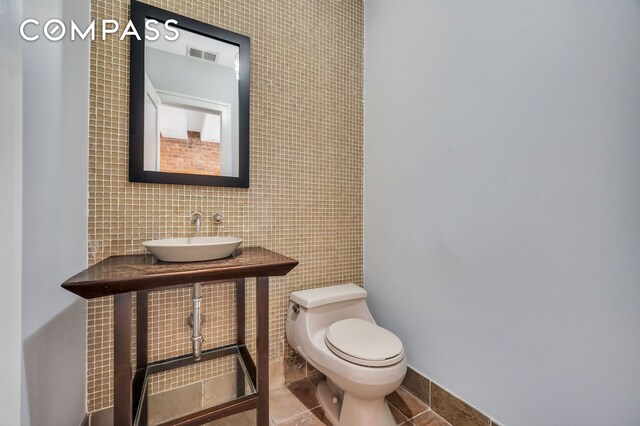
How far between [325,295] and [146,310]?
899 millimetres

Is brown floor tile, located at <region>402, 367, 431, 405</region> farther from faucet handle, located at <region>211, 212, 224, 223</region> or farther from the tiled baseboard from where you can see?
faucet handle, located at <region>211, 212, 224, 223</region>

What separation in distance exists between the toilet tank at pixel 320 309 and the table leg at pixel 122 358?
2.50ft

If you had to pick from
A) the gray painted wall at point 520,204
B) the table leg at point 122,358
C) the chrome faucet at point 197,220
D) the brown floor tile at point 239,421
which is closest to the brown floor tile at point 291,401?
the brown floor tile at point 239,421

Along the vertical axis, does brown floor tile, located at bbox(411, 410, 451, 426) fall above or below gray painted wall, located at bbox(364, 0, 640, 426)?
below

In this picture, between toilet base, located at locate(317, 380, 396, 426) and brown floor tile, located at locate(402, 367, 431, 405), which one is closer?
toilet base, located at locate(317, 380, 396, 426)

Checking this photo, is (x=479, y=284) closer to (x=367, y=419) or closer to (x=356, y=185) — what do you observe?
(x=367, y=419)

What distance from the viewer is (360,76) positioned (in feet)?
6.18

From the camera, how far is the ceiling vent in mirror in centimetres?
138

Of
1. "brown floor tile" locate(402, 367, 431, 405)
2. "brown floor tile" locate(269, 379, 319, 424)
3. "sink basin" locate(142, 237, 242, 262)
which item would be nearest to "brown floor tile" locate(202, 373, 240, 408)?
"brown floor tile" locate(269, 379, 319, 424)

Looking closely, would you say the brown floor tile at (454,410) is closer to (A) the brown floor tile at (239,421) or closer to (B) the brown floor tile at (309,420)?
(B) the brown floor tile at (309,420)

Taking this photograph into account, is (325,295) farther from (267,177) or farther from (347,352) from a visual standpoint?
(267,177)

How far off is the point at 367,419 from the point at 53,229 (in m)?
1.42

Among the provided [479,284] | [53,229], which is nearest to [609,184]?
[479,284]

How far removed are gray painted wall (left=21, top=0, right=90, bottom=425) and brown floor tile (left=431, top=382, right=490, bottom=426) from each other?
1.57 metres
